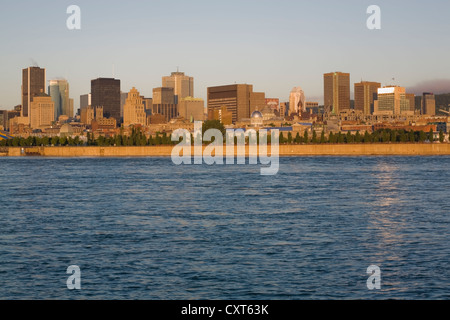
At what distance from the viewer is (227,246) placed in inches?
1062

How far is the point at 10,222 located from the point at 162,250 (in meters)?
13.0

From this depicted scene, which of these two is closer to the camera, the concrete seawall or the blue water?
the blue water

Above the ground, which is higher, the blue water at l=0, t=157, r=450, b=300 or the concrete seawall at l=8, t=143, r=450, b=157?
the concrete seawall at l=8, t=143, r=450, b=157

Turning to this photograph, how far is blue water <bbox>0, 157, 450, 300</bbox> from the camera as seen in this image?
781 inches

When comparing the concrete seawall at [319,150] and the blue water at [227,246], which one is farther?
the concrete seawall at [319,150]

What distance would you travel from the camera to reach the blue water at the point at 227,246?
781 inches

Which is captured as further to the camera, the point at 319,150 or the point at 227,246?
the point at 319,150

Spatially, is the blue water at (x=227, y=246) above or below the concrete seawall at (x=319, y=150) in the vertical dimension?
below

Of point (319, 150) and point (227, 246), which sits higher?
point (319, 150)
